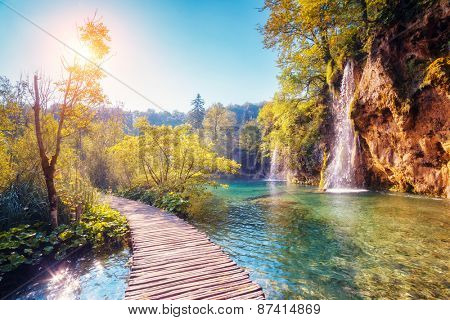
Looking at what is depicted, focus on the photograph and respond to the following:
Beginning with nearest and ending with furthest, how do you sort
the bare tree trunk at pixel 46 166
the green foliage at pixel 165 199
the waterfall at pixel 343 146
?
the bare tree trunk at pixel 46 166
the green foliage at pixel 165 199
the waterfall at pixel 343 146

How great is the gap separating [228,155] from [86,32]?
39.2 meters

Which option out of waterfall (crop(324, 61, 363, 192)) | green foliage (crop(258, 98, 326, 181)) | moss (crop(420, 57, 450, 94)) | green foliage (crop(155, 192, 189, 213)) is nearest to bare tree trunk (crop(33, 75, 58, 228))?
green foliage (crop(155, 192, 189, 213))

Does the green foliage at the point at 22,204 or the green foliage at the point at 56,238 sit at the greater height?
the green foliage at the point at 22,204

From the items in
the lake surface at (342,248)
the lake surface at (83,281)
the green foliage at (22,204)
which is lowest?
the lake surface at (83,281)

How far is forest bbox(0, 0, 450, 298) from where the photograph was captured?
24.2 ft

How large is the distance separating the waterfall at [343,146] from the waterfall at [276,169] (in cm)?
1481

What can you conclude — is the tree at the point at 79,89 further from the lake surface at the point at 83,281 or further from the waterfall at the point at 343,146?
the waterfall at the point at 343,146

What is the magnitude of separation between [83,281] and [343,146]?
20155mm

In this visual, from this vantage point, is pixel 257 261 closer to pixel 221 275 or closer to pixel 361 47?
pixel 221 275

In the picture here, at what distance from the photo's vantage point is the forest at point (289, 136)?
737 cm

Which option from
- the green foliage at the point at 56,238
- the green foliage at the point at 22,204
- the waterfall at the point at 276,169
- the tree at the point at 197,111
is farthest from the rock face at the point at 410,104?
the tree at the point at 197,111

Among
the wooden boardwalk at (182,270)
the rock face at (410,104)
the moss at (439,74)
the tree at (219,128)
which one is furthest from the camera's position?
the tree at (219,128)

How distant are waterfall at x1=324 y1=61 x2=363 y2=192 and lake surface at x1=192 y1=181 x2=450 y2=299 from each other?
7.87 metres
